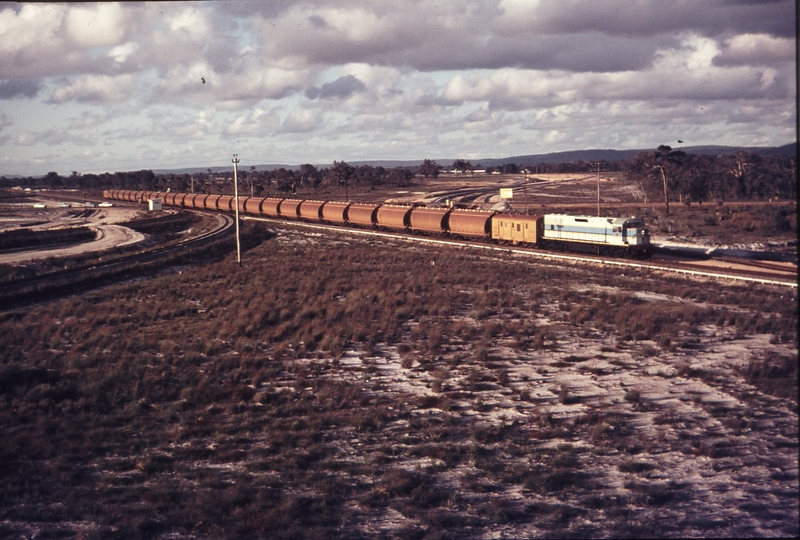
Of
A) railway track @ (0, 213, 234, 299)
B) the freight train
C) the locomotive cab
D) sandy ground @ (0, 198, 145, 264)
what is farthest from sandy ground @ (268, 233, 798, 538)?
sandy ground @ (0, 198, 145, 264)

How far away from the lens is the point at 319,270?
45.2 metres

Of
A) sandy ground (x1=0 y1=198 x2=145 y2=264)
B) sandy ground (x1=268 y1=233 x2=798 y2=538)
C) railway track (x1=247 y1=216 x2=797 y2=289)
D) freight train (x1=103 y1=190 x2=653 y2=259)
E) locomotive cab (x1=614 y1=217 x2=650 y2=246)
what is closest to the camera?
sandy ground (x1=268 y1=233 x2=798 y2=538)

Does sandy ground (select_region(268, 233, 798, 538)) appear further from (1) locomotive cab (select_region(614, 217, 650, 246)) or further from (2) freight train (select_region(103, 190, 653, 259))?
(2) freight train (select_region(103, 190, 653, 259))

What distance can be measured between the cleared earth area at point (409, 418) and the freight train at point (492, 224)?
12.3m

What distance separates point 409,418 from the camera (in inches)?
680

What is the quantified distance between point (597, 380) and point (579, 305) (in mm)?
11231

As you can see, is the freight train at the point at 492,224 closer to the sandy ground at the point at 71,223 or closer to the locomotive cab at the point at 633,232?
the locomotive cab at the point at 633,232

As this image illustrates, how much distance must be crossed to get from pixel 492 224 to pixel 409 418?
40.4 meters

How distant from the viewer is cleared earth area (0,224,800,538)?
1178 cm

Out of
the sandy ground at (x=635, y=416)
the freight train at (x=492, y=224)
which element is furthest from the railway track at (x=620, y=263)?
the sandy ground at (x=635, y=416)

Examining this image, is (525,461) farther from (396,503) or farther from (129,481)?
(129,481)

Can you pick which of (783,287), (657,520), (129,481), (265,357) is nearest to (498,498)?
(657,520)

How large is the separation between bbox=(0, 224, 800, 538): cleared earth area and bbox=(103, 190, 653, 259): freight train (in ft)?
40.3

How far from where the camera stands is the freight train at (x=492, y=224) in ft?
144
